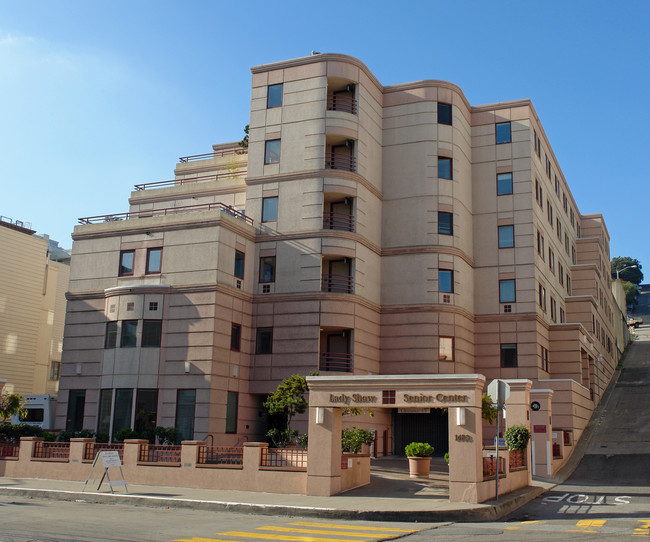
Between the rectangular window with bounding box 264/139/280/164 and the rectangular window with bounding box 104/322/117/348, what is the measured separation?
40.9ft

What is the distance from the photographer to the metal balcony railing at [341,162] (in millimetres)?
40188

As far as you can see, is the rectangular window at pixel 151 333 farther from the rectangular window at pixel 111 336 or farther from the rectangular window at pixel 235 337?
the rectangular window at pixel 235 337

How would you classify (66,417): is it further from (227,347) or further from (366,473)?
(366,473)

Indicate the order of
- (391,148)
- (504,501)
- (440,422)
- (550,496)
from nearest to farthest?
(504,501), (550,496), (440,422), (391,148)

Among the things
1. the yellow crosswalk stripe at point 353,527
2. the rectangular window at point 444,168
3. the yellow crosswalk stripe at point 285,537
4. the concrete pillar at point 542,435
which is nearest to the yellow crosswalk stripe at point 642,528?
the yellow crosswalk stripe at point 353,527

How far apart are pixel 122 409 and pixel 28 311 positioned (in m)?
25.9

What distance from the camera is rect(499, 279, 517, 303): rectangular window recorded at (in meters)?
43.0

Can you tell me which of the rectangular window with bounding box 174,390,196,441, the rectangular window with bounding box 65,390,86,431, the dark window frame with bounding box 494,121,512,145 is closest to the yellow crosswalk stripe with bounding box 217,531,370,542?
the rectangular window with bounding box 174,390,196,441

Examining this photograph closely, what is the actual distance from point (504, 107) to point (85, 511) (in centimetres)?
3639

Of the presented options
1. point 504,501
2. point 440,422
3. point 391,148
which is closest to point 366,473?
point 504,501

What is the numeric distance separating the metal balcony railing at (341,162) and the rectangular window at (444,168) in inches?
222

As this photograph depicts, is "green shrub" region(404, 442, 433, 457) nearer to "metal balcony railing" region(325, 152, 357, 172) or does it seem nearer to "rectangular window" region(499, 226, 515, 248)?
"metal balcony railing" region(325, 152, 357, 172)

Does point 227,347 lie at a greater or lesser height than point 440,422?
greater

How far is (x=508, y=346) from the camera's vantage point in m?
42.4
